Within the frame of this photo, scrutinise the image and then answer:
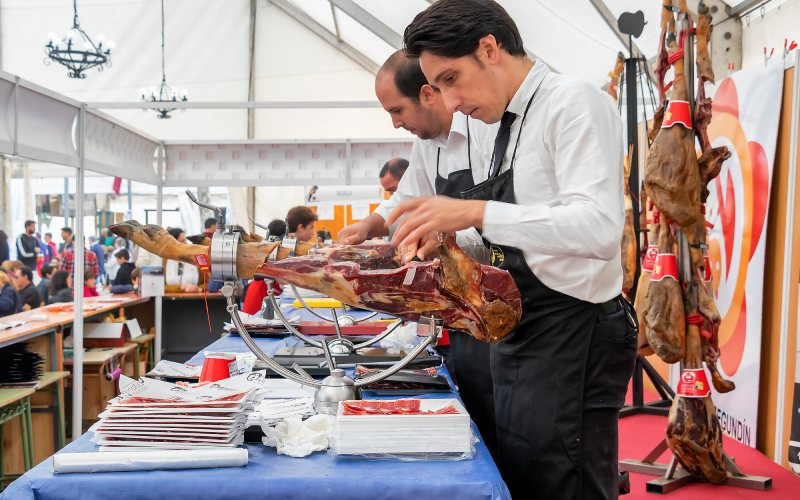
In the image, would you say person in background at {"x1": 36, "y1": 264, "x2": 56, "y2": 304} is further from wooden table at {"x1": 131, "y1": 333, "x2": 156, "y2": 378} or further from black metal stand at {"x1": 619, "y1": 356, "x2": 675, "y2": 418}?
black metal stand at {"x1": 619, "y1": 356, "x2": 675, "y2": 418}

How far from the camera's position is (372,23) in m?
10.3

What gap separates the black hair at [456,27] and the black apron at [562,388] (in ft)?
0.56

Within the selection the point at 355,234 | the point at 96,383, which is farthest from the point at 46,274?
the point at 355,234

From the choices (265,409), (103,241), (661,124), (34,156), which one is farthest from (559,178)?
(103,241)

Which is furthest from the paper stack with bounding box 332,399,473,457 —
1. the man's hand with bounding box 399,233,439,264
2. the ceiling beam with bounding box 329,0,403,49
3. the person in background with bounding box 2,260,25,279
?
the ceiling beam with bounding box 329,0,403,49

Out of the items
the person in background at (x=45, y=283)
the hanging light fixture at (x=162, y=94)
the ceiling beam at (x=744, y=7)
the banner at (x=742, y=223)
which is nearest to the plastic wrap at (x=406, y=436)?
the banner at (x=742, y=223)

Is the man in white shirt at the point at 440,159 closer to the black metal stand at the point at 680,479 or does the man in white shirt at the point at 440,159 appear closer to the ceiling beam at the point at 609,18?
the black metal stand at the point at 680,479

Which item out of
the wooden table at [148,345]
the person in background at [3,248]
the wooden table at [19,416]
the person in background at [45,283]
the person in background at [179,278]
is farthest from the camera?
the person in background at [3,248]

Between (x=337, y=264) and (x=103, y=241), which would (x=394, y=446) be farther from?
(x=103, y=241)

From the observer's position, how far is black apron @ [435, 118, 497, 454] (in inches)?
86.0

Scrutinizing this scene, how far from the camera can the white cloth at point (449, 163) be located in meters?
1.83

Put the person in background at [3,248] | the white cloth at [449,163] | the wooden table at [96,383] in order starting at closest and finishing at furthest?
1. the white cloth at [449,163]
2. the wooden table at [96,383]
3. the person in background at [3,248]

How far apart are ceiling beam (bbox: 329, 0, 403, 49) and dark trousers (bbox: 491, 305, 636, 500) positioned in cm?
880

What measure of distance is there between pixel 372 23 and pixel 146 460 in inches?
378
